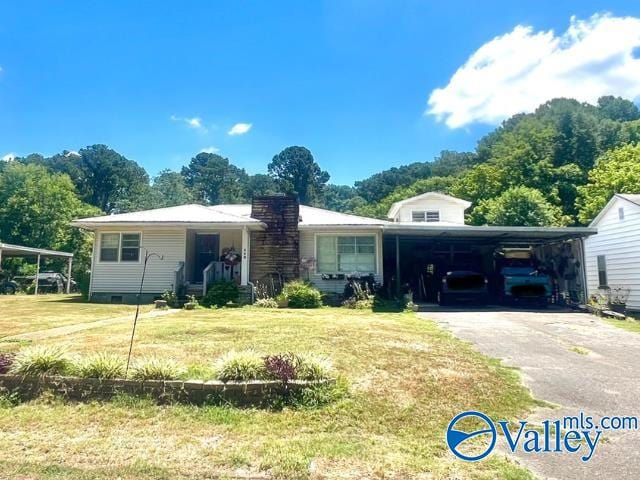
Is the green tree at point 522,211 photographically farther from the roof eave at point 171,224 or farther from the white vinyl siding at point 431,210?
the roof eave at point 171,224

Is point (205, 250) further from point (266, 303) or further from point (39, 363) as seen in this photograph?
point (39, 363)

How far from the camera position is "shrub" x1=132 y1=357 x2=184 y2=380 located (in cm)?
422

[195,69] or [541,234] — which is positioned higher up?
[195,69]

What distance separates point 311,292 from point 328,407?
32.4 feet

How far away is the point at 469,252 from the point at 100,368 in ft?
59.4

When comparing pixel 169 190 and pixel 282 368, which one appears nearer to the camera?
pixel 282 368

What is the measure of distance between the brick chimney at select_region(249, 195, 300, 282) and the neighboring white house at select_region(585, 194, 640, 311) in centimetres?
1182

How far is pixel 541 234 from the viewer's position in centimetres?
1462

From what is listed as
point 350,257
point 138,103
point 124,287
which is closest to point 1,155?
point 138,103

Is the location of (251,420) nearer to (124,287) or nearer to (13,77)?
(124,287)

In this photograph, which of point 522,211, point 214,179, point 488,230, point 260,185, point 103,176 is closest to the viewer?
point 488,230

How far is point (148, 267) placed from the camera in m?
14.7

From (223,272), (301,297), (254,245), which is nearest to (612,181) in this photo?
(301,297)

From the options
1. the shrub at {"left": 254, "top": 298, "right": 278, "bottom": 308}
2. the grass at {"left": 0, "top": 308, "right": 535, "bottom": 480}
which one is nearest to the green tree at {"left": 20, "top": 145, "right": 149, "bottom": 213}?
the shrub at {"left": 254, "top": 298, "right": 278, "bottom": 308}
